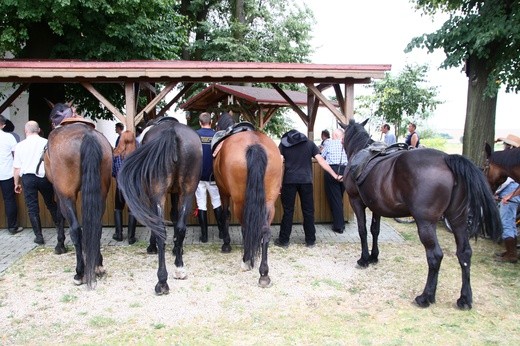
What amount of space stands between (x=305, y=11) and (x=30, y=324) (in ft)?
66.6

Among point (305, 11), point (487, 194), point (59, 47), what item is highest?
point (305, 11)

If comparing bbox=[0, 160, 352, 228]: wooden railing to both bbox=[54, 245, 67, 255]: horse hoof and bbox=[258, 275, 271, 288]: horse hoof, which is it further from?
bbox=[258, 275, 271, 288]: horse hoof

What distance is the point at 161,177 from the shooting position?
4.78 meters

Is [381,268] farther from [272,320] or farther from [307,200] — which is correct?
[272,320]

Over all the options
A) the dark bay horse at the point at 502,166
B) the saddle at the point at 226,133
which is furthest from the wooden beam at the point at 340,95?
the dark bay horse at the point at 502,166

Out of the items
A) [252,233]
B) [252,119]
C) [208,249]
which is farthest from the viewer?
[252,119]

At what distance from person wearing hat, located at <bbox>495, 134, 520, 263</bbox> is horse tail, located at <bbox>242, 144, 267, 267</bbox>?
11.0ft

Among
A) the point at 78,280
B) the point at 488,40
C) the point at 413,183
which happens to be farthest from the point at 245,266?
the point at 488,40

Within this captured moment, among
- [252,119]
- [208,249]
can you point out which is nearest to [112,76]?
[208,249]

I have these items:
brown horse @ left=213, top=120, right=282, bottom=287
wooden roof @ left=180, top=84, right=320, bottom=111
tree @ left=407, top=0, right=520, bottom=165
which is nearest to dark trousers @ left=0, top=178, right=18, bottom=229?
brown horse @ left=213, top=120, right=282, bottom=287

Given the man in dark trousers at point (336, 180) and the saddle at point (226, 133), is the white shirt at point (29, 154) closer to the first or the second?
the saddle at point (226, 133)

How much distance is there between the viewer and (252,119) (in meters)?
15.2

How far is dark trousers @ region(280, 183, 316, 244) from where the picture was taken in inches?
265

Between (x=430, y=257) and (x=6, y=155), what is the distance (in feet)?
22.9
